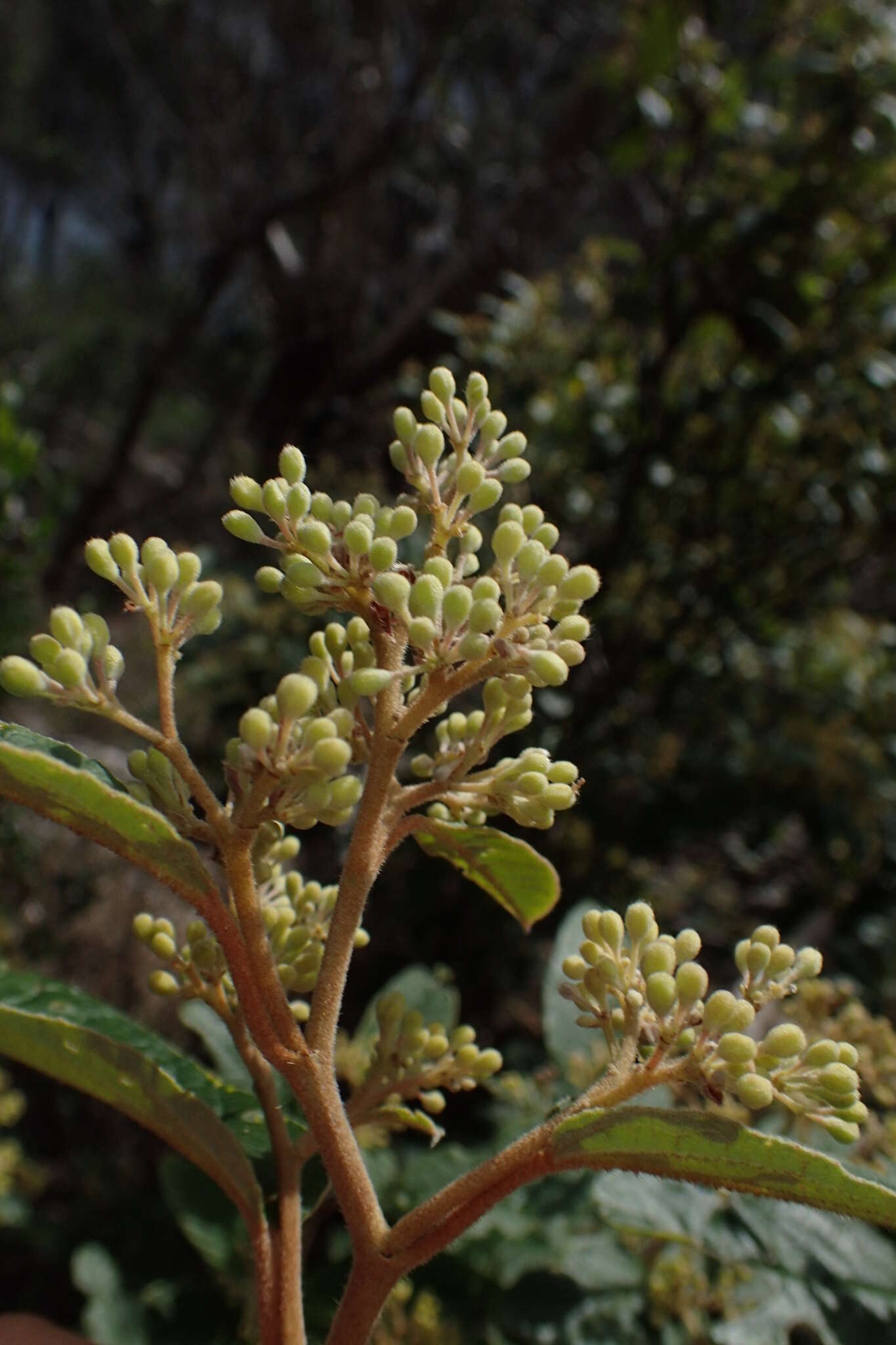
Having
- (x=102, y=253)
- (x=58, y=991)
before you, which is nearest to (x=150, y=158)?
(x=102, y=253)

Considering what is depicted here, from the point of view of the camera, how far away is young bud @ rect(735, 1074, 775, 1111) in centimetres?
54

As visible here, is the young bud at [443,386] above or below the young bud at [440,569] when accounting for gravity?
above

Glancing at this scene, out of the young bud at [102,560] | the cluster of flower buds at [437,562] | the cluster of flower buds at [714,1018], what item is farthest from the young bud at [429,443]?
the cluster of flower buds at [714,1018]

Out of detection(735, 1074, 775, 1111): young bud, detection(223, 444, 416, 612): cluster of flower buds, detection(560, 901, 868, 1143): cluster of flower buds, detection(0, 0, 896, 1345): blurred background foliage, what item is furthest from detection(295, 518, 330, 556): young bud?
detection(0, 0, 896, 1345): blurred background foliage

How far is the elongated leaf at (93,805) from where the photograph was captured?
52 cm

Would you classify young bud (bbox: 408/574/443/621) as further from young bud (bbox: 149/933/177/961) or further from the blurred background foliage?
the blurred background foliage

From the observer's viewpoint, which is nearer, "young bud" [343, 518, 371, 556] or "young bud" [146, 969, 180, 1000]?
"young bud" [343, 518, 371, 556]

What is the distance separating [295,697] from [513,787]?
161 millimetres

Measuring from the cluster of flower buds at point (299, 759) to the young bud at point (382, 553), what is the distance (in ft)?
0.27

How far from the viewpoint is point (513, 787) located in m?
0.63

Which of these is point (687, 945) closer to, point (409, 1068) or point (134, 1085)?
point (409, 1068)

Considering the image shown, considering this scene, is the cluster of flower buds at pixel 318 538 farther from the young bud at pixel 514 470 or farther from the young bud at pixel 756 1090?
the young bud at pixel 756 1090

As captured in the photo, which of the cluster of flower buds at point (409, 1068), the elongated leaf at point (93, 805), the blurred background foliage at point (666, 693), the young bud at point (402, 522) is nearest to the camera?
the elongated leaf at point (93, 805)

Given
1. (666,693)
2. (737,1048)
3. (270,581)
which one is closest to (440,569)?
(270,581)
